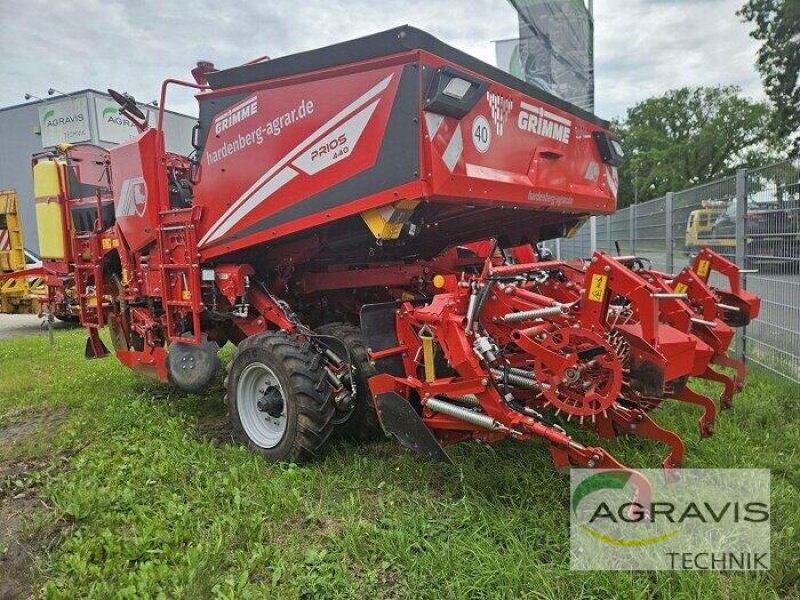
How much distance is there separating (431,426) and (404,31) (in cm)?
212

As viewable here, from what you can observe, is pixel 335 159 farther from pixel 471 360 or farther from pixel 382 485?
pixel 382 485

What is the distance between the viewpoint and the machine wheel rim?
4035 millimetres

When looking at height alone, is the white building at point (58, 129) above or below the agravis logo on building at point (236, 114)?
above

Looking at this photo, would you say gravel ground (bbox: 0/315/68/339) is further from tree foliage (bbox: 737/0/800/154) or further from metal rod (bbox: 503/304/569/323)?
tree foliage (bbox: 737/0/800/154)

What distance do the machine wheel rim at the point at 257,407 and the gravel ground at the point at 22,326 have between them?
8.71m

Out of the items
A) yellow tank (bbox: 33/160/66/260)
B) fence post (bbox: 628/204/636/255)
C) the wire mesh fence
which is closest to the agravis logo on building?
yellow tank (bbox: 33/160/66/260)

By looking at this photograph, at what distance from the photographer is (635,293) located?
2.71 metres

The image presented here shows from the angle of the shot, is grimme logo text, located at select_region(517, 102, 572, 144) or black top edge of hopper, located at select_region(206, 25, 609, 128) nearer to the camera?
black top edge of hopper, located at select_region(206, 25, 609, 128)

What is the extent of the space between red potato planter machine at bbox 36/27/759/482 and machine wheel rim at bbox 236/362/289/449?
0.01 meters

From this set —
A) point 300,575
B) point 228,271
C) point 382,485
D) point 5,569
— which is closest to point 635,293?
point 382,485

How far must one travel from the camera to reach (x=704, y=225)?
6512 mm

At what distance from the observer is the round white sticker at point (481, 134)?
11.1 ft

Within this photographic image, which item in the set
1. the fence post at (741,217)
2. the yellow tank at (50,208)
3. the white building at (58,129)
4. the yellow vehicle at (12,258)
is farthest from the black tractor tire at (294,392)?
the white building at (58,129)

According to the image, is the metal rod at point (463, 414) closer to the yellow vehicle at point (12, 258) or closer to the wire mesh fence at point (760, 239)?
the wire mesh fence at point (760, 239)
